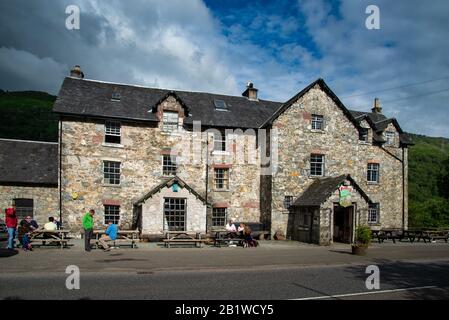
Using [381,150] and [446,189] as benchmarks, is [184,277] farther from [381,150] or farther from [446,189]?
[446,189]

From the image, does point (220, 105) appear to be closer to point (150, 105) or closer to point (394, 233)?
point (150, 105)

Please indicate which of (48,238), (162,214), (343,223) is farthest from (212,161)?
(48,238)

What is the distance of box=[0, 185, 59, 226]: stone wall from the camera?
77.2 ft

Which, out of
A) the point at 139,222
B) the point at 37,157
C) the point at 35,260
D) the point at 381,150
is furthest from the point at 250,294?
the point at 381,150

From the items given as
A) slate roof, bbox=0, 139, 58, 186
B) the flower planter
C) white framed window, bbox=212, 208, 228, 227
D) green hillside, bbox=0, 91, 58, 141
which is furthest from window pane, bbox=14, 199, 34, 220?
green hillside, bbox=0, 91, 58, 141

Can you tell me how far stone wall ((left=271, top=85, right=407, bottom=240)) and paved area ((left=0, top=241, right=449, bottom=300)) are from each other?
842cm

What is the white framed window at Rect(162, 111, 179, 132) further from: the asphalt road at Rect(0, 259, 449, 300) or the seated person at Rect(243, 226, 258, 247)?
the asphalt road at Rect(0, 259, 449, 300)

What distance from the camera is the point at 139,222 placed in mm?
23469

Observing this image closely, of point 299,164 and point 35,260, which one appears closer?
point 35,260

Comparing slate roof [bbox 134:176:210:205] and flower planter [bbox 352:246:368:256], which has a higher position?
slate roof [bbox 134:176:210:205]

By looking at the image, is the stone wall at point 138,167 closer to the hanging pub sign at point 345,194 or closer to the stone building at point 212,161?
the stone building at point 212,161

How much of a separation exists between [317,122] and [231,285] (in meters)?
19.4
